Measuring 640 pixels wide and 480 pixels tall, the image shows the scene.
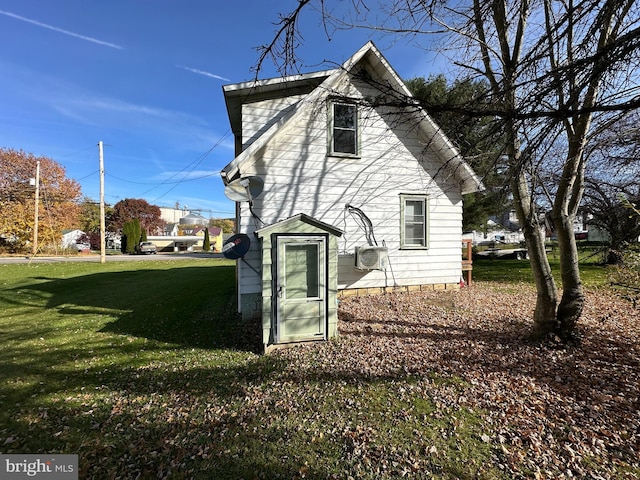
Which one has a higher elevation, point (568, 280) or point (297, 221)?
point (297, 221)

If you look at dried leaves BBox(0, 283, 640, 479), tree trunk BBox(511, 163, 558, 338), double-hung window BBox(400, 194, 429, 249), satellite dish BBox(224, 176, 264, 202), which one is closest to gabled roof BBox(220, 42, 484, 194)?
satellite dish BBox(224, 176, 264, 202)

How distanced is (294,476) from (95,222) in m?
57.4

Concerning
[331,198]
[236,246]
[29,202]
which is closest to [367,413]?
[236,246]

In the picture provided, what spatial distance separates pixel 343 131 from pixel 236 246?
4460 millimetres

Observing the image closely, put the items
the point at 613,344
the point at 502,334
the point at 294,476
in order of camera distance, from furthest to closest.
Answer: the point at 502,334 < the point at 613,344 < the point at 294,476

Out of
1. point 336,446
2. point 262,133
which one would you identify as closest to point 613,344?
point 336,446

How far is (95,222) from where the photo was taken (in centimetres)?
4706

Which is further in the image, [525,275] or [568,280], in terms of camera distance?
[525,275]

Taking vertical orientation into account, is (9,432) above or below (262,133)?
below

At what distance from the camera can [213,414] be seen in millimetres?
3369

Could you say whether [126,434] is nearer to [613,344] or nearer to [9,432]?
[9,432]

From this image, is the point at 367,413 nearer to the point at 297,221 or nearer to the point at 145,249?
the point at 297,221

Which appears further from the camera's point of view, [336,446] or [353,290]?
[353,290]

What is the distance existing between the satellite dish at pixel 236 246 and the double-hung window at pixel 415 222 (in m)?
4.83
